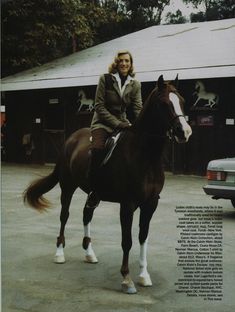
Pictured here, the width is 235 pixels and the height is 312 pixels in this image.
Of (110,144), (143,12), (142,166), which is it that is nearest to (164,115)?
(142,166)

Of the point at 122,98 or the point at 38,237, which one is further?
the point at 38,237

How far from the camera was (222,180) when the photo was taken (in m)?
7.26

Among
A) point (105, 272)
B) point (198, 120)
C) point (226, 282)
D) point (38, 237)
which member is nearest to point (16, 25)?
point (38, 237)

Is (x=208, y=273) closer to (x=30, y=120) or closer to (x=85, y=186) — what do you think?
(x=85, y=186)

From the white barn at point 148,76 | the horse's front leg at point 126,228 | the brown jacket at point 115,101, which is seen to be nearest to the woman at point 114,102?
the brown jacket at point 115,101

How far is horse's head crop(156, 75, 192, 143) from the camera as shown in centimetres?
420

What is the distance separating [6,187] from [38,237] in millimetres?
4541

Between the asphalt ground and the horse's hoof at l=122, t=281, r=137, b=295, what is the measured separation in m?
0.06

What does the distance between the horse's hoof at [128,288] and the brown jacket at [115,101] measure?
51.5 inches

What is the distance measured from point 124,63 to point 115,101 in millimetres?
410

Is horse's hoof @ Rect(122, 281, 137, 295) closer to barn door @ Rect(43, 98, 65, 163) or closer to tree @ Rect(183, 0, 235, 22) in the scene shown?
tree @ Rect(183, 0, 235, 22)

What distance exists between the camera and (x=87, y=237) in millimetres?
5801


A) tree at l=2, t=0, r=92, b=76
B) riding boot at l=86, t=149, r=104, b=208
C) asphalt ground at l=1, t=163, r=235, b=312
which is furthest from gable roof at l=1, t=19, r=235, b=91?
riding boot at l=86, t=149, r=104, b=208

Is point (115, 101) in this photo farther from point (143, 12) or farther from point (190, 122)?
point (190, 122)
